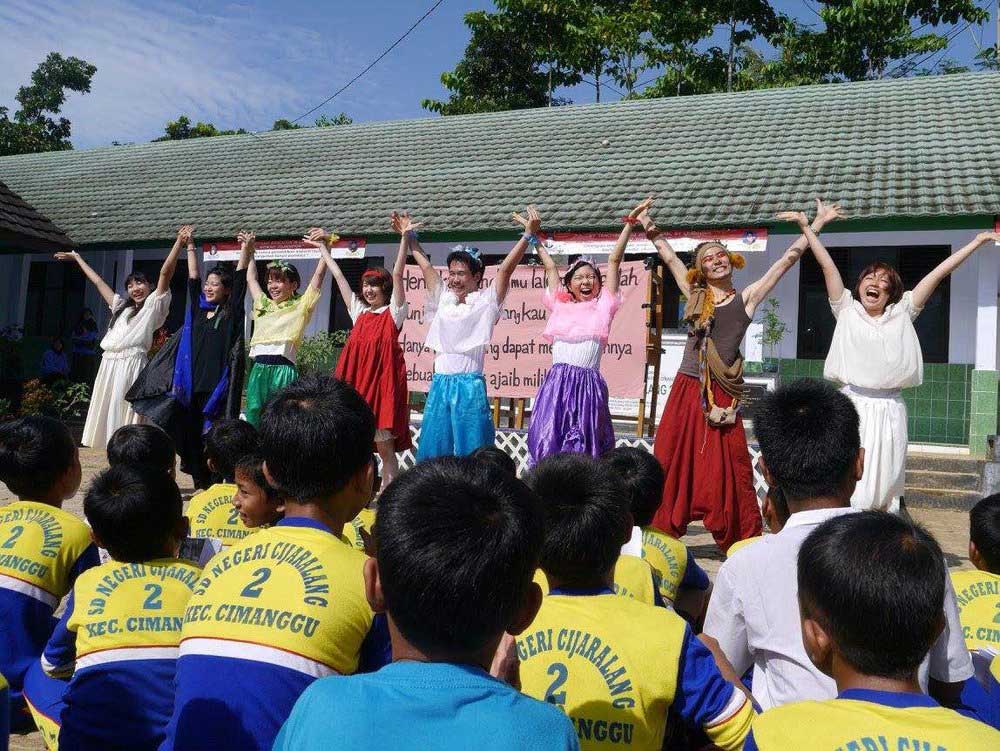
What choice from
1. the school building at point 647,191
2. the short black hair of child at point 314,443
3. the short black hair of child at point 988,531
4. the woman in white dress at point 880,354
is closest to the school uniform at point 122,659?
the short black hair of child at point 314,443

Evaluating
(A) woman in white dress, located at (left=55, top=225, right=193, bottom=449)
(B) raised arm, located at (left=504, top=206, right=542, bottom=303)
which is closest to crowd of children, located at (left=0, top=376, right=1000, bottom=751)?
(B) raised arm, located at (left=504, top=206, right=542, bottom=303)

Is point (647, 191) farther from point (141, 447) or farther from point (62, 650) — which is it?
point (62, 650)

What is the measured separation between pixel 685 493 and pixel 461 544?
13.0ft

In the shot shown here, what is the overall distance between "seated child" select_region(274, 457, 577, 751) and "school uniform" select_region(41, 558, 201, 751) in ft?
3.37

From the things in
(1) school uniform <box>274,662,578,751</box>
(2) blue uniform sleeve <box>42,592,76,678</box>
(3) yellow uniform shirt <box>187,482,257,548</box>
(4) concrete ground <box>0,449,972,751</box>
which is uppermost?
(1) school uniform <box>274,662,578,751</box>

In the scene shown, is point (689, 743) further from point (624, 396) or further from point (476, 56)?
point (476, 56)

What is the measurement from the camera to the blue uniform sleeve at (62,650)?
2.34m

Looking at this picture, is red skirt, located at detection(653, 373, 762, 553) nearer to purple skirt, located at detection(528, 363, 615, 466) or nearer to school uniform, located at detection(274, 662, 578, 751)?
purple skirt, located at detection(528, 363, 615, 466)

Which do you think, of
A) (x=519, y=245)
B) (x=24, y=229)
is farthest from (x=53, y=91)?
(x=519, y=245)

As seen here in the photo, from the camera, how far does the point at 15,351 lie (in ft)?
46.1

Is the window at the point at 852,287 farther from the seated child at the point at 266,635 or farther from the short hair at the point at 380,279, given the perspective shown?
the seated child at the point at 266,635

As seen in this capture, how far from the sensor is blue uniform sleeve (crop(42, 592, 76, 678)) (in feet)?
7.68

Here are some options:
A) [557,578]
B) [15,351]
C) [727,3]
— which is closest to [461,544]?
[557,578]

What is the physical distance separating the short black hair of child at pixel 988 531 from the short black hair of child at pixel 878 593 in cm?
131
